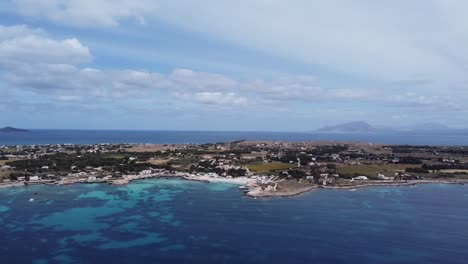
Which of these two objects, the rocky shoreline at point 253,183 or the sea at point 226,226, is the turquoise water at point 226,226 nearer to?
the sea at point 226,226

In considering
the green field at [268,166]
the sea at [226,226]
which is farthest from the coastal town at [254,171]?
the sea at [226,226]

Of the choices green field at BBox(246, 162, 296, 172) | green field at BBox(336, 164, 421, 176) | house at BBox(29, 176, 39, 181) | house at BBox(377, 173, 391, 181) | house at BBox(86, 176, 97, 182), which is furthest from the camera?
green field at BBox(246, 162, 296, 172)

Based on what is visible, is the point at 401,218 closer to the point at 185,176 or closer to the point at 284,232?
the point at 284,232

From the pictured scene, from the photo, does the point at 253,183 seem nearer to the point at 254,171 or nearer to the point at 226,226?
the point at 254,171

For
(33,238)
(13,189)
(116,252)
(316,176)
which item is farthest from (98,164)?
(116,252)

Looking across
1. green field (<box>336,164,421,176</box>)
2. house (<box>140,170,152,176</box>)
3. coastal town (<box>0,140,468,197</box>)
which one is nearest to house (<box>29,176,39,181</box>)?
coastal town (<box>0,140,468,197</box>)

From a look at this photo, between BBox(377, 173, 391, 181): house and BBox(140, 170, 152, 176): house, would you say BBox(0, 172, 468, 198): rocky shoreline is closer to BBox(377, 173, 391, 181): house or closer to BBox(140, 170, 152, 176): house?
BBox(140, 170, 152, 176): house
